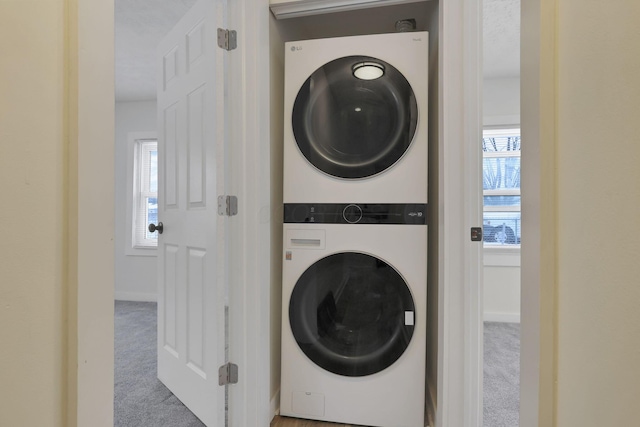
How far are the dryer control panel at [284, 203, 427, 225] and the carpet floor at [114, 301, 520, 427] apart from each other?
3.73ft

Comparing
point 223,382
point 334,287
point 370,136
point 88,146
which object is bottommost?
point 223,382

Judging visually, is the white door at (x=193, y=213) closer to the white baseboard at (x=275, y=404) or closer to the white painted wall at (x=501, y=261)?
the white baseboard at (x=275, y=404)

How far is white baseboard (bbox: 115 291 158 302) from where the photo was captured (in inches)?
148

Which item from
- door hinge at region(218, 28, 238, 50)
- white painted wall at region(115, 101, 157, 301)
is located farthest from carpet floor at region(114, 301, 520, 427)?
door hinge at region(218, 28, 238, 50)

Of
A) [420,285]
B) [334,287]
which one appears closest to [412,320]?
[420,285]

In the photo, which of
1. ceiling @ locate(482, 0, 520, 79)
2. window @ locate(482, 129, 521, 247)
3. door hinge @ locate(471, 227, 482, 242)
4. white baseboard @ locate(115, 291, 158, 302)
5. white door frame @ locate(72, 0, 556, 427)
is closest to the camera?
white door frame @ locate(72, 0, 556, 427)

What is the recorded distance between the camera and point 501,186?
131 inches

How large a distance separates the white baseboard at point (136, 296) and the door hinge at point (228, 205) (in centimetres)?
302

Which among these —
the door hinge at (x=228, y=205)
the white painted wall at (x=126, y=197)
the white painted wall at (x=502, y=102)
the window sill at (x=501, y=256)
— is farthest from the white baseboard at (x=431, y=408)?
the white painted wall at (x=126, y=197)

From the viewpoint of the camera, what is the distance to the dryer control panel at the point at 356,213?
4.89 ft

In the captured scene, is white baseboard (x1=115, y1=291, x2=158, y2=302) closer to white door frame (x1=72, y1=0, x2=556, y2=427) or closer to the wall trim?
the wall trim

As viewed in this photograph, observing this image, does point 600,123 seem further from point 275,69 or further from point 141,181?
point 141,181

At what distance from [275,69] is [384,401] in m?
1.75

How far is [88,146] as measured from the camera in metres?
0.58
